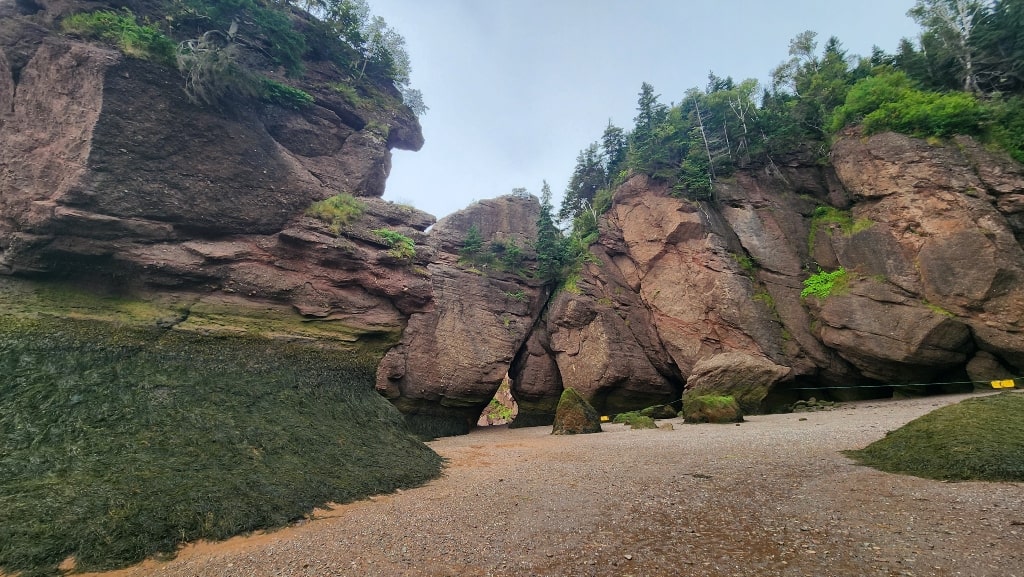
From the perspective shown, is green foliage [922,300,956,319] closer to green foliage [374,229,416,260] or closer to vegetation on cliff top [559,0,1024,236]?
vegetation on cliff top [559,0,1024,236]

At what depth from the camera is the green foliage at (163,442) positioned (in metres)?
4.83

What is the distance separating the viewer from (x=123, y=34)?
1229 cm

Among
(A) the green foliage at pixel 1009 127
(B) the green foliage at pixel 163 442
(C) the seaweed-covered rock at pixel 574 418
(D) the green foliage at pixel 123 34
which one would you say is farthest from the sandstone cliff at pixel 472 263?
(C) the seaweed-covered rock at pixel 574 418

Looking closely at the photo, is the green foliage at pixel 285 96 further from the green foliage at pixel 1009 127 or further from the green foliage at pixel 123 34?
the green foliage at pixel 1009 127

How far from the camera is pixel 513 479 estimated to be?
23.0 feet

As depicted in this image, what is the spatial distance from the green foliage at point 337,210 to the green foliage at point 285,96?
5332 millimetres

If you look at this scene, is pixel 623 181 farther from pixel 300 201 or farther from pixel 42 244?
pixel 42 244

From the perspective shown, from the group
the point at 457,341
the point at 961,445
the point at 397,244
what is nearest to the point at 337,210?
the point at 397,244

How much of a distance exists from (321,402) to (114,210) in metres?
8.40

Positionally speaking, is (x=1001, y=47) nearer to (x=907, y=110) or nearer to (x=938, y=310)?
(x=907, y=110)

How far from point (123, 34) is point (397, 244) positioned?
430 inches

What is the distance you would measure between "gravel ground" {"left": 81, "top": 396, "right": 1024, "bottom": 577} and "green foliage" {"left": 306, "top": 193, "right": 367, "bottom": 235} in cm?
1310

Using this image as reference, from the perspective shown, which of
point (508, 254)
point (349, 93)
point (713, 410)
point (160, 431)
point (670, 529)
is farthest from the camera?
point (508, 254)

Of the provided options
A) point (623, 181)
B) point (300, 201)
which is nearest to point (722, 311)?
point (623, 181)
